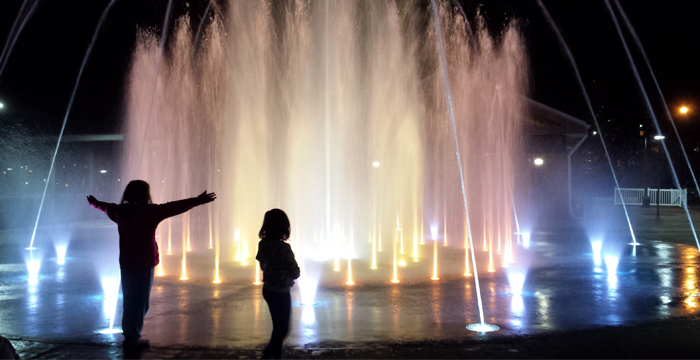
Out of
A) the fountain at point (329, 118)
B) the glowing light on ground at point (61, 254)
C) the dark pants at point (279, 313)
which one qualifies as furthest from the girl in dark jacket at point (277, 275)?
the glowing light on ground at point (61, 254)

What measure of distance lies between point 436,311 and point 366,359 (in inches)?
97.5

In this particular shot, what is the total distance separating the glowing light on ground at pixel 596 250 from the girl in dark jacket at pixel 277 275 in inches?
384

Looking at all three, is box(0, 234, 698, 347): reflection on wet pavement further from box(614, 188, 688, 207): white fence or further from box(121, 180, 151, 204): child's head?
box(614, 188, 688, 207): white fence

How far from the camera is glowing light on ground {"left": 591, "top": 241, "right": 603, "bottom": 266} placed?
43.4ft

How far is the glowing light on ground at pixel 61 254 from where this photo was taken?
526 inches

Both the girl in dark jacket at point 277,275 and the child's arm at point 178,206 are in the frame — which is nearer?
the girl in dark jacket at point 277,275

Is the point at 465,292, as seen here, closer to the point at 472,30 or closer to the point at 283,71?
the point at 283,71

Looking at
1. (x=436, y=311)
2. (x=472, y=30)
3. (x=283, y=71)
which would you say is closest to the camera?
(x=436, y=311)

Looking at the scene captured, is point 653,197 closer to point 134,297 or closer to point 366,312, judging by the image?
point 366,312

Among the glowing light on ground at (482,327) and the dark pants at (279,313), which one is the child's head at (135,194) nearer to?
the dark pants at (279,313)

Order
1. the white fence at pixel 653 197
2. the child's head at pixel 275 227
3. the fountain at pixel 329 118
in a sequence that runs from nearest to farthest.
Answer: the child's head at pixel 275 227, the fountain at pixel 329 118, the white fence at pixel 653 197

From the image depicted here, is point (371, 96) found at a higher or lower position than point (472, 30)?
lower

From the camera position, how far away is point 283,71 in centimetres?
1664

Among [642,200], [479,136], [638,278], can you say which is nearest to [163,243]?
[638,278]
